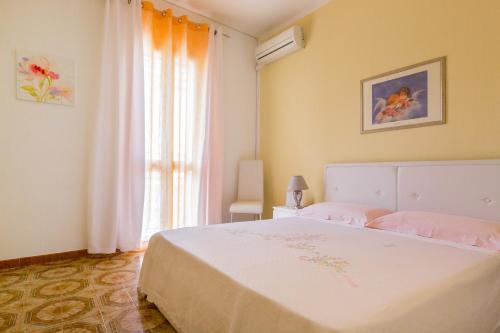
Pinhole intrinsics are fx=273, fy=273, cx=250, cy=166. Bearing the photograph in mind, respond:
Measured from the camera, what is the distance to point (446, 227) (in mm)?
1821

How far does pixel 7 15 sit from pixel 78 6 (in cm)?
64

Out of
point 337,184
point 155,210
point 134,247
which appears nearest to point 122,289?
point 134,247

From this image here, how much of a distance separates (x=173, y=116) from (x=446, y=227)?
9.82ft

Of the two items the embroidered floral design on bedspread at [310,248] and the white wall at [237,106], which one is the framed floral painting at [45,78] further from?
the embroidered floral design on bedspread at [310,248]

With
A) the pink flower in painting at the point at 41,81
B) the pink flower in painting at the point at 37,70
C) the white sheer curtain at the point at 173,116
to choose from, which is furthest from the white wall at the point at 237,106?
the pink flower in painting at the point at 37,70

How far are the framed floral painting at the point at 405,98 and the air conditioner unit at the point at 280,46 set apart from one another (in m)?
1.15

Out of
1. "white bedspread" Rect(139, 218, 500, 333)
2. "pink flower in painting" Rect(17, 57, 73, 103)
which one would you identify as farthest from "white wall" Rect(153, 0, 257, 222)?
"white bedspread" Rect(139, 218, 500, 333)

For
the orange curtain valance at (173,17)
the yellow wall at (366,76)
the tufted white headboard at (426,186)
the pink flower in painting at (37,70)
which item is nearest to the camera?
the tufted white headboard at (426,186)

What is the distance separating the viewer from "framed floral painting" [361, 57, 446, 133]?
234 cm

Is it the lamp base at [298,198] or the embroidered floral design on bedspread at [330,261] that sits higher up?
the lamp base at [298,198]

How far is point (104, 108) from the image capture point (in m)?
2.98

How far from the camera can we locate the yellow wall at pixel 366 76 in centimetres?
213

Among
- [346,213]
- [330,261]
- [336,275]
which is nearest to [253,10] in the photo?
[346,213]

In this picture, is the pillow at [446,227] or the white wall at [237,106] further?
the white wall at [237,106]
